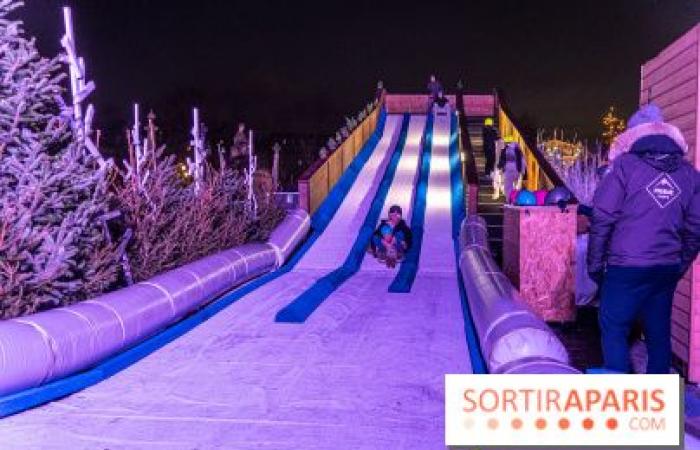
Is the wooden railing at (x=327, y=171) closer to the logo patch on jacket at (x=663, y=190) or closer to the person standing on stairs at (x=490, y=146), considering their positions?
the person standing on stairs at (x=490, y=146)

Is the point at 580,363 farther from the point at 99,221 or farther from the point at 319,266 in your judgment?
the point at 319,266

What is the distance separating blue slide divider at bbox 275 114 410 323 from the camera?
782 centimetres

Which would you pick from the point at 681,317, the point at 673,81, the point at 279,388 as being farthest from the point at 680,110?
the point at 279,388

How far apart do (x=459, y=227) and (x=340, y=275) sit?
159 inches

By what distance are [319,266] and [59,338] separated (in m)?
7.01

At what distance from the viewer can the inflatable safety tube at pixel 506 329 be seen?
4672 mm

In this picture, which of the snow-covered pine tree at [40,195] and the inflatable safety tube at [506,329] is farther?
the snow-covered pine tree at [40,195]

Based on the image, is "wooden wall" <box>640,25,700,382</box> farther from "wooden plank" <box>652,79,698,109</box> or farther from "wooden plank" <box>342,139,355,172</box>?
"wooden plank" <box>342,139,355,172</box>

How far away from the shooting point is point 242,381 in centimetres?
534

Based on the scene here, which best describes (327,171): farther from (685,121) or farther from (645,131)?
(645,131)

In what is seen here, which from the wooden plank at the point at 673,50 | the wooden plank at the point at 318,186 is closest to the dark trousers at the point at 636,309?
the wooden plank at the point at 673,50

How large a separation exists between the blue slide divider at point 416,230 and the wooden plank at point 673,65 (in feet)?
12.9

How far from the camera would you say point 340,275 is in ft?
35.0

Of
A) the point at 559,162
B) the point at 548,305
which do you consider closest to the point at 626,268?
the point at 548,305
